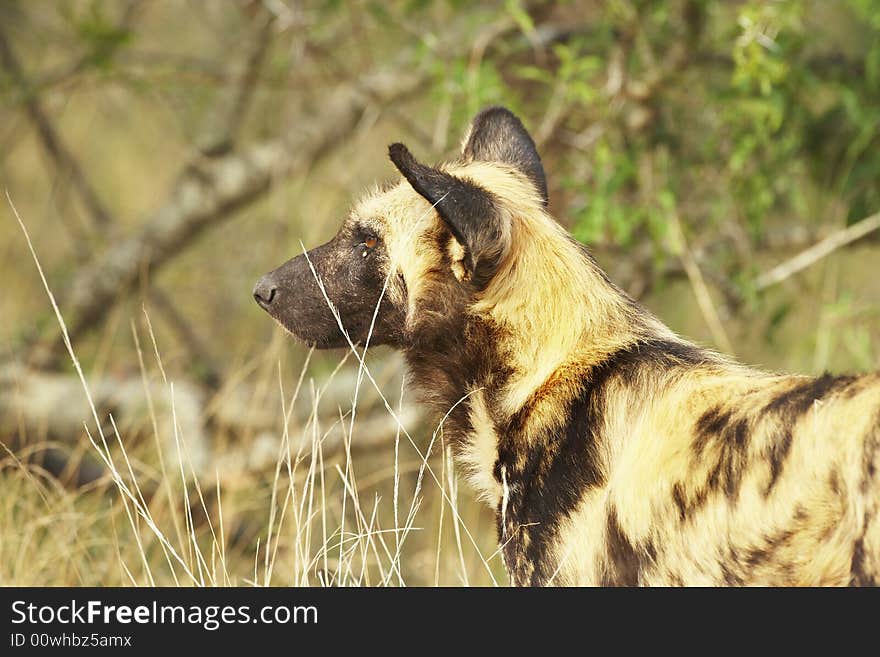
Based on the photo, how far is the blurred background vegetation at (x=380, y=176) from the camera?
191 inches

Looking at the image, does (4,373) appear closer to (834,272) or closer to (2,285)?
(2,285)

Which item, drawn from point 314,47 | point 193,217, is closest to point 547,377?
point 314,47

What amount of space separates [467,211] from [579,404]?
0.60 meters

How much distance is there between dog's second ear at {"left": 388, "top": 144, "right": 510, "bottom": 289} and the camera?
2.77 meters

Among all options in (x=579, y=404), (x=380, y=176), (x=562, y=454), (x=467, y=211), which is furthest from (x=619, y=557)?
(x=380, y=176)

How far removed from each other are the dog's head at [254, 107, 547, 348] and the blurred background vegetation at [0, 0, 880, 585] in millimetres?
786

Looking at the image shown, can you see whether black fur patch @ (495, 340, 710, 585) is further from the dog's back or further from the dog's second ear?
the dog's second ear

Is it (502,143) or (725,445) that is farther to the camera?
(502,143)

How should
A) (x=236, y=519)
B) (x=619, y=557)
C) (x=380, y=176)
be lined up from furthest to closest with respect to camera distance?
(x=236, y=519)
(x=380, y=176)
(x=619, y=557)

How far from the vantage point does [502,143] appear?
3.74m

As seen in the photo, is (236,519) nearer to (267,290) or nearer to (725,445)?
(267,290)

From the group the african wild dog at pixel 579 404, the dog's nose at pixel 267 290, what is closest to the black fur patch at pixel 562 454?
the african wild dog at pixel 579 404

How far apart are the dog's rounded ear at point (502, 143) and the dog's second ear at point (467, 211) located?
70 centimetres
